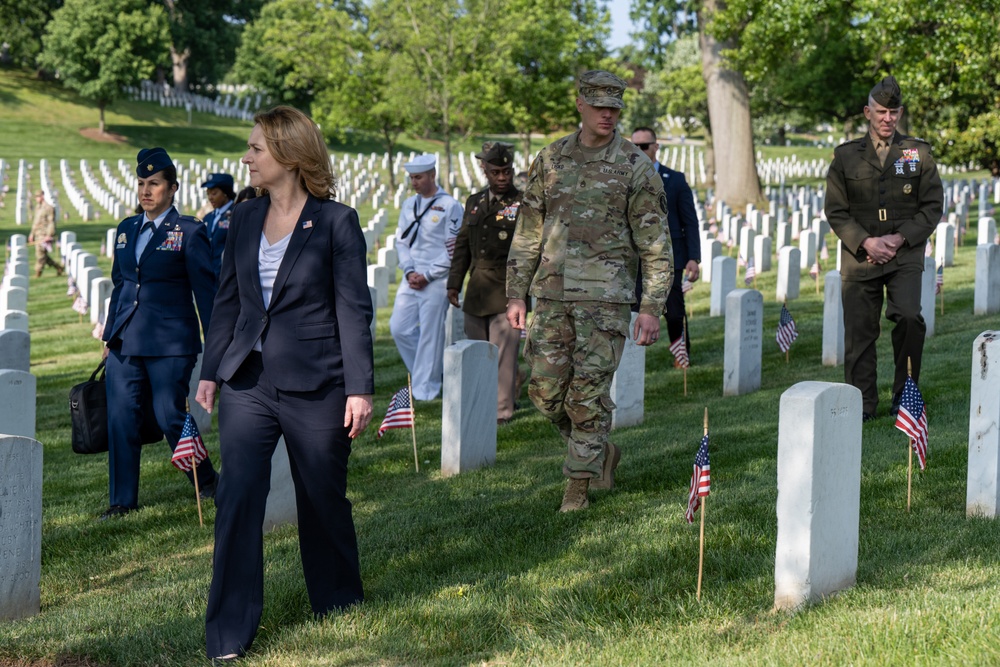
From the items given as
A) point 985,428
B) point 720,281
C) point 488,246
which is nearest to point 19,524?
point 985,428

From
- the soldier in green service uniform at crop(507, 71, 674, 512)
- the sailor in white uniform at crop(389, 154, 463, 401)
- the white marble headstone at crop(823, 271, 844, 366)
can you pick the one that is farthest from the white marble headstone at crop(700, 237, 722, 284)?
the soldier in green service uniform at crop(507, 71, 674, 512)

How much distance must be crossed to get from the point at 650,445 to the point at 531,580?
300cm

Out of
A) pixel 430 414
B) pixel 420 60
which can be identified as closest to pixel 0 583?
pixel 430 414

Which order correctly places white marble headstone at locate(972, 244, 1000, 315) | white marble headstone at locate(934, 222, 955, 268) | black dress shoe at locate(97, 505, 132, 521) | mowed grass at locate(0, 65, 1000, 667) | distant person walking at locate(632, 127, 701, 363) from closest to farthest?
mowed grass at locate(0, 65, 1000, 667)
black dress shoe at locate(97, 505, 132, 521)
distant person walking at locate(632, 127, 701, 363)
white marble headstone at locate(972, 244, 1000, 315)
white marble headstone at locate(934, 222, 955, 268)

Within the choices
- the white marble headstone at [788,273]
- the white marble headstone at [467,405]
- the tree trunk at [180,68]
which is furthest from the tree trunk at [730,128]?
the tree trunk at [180,68]

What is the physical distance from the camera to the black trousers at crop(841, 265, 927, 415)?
309 inches

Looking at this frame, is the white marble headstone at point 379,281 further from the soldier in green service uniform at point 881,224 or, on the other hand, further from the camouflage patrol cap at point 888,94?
the camouflage patrol cap at point 888,94

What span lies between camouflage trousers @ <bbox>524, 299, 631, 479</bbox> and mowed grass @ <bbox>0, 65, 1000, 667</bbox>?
1.15 feet

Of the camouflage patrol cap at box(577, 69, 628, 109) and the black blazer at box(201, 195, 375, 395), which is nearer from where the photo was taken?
the black blazer at box(201, 195, 375, 395)

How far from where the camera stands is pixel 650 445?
25.9ft

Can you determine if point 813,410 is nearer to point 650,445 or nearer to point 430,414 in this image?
point 650,445

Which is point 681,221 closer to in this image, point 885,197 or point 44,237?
point 885,197

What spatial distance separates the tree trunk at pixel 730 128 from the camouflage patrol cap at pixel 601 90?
89.5ft

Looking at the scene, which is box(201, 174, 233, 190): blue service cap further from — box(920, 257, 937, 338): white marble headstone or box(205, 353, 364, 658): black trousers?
box(920, 257, 937, 338): white marble headstone
